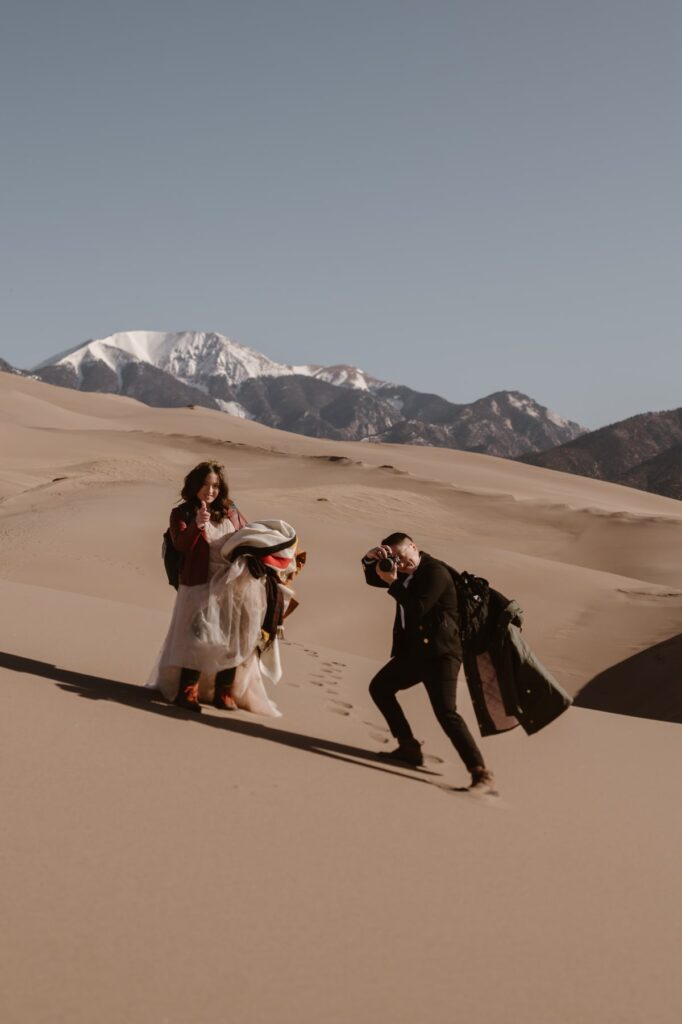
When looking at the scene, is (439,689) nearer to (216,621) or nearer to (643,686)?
(216,621)

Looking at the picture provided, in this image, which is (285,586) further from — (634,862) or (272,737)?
(634,862)

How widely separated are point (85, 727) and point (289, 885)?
5.28ft

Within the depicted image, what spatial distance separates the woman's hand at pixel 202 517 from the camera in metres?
5.08

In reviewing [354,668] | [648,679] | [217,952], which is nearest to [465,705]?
[354,668]

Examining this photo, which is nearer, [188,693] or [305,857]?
[305,857]

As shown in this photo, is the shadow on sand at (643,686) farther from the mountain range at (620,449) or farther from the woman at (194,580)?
the mountain range at (620,449)

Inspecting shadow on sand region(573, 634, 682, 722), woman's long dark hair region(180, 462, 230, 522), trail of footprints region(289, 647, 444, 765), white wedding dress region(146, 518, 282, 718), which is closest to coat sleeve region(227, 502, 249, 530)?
woman's long dark hair region(180, 462, 230, 522)

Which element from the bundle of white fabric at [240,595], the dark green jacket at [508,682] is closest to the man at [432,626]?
the dark green jacket at [508,682]

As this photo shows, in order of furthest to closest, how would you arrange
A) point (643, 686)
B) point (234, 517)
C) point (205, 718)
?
point (643, 686) < point (234, 517) < point (205, 718)

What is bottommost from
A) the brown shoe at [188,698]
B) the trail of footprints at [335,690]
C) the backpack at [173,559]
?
the trail of footprints at [335,690]

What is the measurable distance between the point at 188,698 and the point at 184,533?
855 mm

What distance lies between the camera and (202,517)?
5086 millimetres

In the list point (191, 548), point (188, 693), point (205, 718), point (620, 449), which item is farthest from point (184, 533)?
point (620, 449)

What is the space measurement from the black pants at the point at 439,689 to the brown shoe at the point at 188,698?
921 mm
